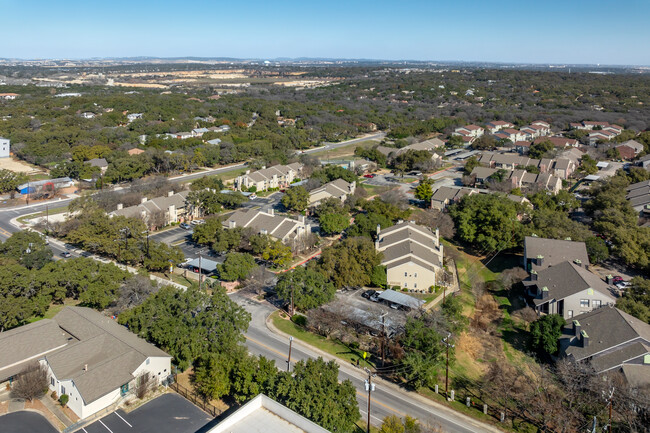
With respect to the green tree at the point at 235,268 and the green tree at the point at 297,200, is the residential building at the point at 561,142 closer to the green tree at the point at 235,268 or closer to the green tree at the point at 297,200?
the green tree at the point at 297,200

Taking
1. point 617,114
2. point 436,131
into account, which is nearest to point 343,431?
point 436,131

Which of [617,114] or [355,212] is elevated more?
[617,114]

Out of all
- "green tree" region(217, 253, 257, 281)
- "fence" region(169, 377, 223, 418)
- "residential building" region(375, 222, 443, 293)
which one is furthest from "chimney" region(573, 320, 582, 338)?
"green tree" region(217, 253, 257, 281)

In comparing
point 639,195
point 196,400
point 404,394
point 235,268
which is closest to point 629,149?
point 639,195

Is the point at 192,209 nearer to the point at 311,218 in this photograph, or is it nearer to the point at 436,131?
the point at 311,218

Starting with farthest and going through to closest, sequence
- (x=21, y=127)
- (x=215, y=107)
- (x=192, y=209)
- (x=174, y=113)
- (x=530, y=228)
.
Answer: (x=215, y=107)
(x=174, y=113)
(x=21, y=127)
(x=192, y=209)
(x=530, y=228)

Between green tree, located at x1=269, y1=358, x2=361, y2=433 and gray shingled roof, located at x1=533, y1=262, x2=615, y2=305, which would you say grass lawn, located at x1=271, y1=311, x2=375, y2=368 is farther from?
gray shingled roof, located at x1=533, y1=262, x2=615, y2=305

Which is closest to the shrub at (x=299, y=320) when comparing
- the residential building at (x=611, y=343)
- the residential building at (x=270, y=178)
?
the residential building at (x=611, y=343)
